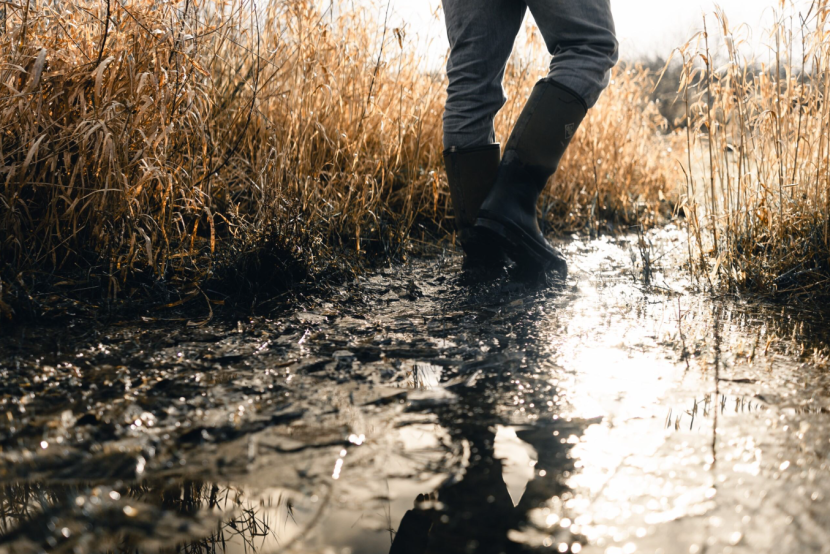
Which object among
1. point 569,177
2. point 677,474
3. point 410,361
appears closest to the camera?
point 677,474

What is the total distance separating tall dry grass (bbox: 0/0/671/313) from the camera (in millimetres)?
1625

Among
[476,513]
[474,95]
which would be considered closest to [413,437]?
[476,513]

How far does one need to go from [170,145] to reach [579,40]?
4.03 feet

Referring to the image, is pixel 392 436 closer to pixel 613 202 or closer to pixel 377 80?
pixel 377 80

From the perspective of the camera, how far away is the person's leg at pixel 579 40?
1.82 m

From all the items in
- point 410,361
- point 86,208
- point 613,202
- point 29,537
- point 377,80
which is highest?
point 377,80

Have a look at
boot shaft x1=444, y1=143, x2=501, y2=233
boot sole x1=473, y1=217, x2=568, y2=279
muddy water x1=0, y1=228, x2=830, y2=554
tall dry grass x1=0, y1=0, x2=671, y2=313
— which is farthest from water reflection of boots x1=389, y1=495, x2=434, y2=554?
boot shaft x1=444, y1=143, x2=501, y2=233

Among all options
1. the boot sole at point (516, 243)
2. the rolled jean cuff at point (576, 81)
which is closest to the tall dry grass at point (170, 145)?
the boot sole at point (516, 243)

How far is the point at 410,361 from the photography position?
132 centimetres

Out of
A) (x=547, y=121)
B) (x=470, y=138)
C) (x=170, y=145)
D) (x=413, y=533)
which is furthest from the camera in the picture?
(x=470, y=138)

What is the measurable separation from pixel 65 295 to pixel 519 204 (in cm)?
130

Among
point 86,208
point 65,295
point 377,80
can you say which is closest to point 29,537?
point 65,295

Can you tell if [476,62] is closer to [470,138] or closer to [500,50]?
[500,50]

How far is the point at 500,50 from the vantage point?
1.99 meters
